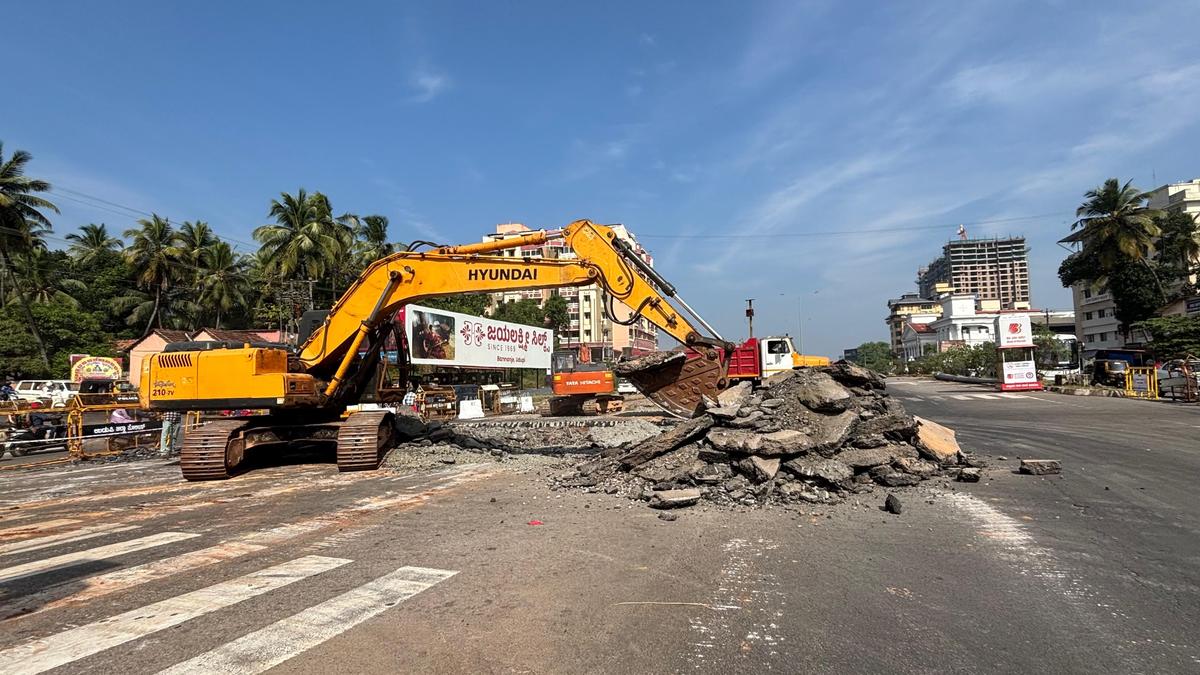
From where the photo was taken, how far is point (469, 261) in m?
11.8

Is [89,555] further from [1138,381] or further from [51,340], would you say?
[51,340]

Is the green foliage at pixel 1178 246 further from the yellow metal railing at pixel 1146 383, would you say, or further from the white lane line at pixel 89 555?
the white lane line at pixel 89 555

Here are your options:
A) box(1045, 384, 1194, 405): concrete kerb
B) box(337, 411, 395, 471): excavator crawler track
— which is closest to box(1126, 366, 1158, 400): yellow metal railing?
box(1045, 384, 1194, 405): concrete kerb

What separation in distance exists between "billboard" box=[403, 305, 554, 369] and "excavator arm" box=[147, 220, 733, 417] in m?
13.6

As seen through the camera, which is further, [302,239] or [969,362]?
[969,362]

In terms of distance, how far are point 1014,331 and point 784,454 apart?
3441 cm

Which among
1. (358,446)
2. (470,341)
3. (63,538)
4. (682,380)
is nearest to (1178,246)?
(470,341)

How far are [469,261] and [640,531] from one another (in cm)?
686

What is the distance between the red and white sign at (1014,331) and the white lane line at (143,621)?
39.3 m

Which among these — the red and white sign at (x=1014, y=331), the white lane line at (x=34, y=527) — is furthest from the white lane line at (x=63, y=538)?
the red and white sign at (x=1014, y=331)

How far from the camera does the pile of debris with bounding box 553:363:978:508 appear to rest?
26.6 ft

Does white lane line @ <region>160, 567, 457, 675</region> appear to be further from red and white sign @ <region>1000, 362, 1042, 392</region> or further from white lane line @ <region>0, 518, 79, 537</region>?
red and white sign @ <region>1000, 362, 1042, 392</region>

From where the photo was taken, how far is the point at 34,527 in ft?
24.7

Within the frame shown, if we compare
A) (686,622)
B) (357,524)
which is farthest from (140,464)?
(686,622)
